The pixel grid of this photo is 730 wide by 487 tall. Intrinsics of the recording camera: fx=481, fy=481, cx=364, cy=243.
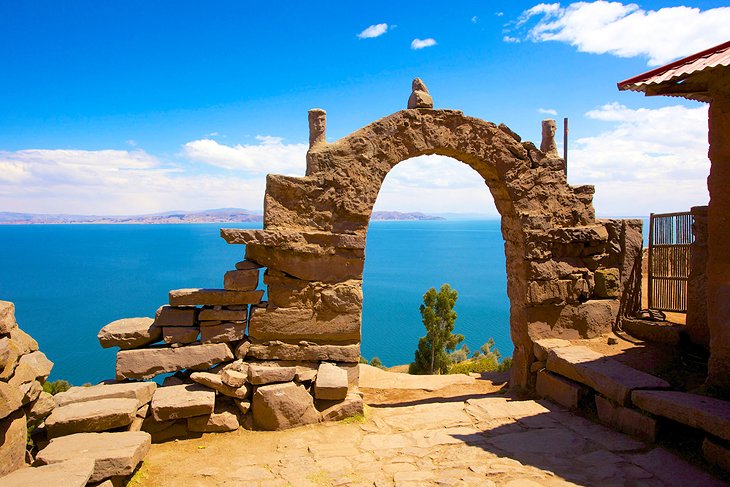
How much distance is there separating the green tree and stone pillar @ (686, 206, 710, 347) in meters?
10.0

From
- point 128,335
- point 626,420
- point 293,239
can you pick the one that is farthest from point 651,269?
point 128,335

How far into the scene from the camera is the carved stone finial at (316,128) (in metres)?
6.61

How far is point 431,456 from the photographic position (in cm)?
456

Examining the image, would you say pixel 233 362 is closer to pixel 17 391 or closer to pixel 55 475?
pixel 17 391

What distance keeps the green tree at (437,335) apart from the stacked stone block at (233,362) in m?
10.4

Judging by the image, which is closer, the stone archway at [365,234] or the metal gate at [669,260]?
the stone archway at [365,234]

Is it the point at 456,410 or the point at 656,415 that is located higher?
the point at 656,415

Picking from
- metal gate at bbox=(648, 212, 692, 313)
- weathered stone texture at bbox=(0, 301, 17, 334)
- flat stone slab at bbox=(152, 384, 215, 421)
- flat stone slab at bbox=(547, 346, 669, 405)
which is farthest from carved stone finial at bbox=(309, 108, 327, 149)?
metal gate at bbox=(648, 212, 692, 313)

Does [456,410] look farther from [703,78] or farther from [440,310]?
[440,310]

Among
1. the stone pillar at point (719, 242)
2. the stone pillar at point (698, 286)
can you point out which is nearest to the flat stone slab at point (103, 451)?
the stone pillar at point (719, 242)

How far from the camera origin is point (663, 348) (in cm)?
659

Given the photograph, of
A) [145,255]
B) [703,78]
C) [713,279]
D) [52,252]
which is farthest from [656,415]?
[52,252]

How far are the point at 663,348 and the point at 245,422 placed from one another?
18.4ft

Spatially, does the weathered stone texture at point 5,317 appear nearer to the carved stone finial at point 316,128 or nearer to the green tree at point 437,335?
the carved stone finial at point 316,128
